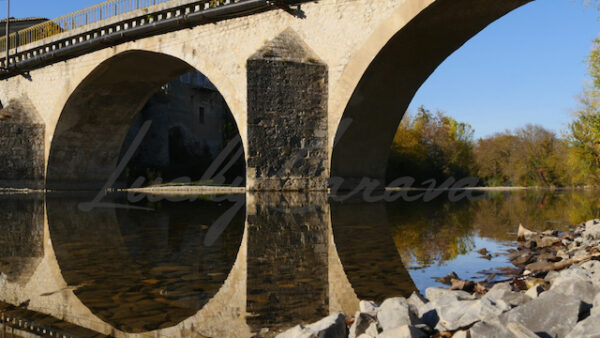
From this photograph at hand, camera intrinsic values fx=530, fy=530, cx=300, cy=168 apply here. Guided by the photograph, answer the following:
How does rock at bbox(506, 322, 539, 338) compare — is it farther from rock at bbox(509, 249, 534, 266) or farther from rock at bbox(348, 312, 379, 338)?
rock at bbox(509, 249, 534, 266)

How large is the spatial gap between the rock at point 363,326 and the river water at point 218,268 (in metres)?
0.44

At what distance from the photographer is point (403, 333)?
6.56 ft

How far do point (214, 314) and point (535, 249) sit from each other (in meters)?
3.45

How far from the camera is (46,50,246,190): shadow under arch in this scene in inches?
703

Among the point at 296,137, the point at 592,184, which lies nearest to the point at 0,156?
the point at 296,137

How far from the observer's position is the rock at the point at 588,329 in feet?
6.02

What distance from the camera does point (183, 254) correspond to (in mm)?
4551

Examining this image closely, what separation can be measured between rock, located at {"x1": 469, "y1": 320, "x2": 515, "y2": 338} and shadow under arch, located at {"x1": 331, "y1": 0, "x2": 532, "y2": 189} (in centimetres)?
931

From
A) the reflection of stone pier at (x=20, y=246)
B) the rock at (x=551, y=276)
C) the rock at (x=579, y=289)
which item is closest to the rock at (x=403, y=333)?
the rock at (x=579, y=289)

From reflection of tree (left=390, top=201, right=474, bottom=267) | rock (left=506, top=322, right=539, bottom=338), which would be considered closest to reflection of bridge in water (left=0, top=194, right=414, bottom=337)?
reflection of tree (left=390, top=201, right=474, bottom=267)

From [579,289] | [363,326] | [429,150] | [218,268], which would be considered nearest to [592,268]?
[579,289]

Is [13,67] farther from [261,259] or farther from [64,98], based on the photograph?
[261,259]

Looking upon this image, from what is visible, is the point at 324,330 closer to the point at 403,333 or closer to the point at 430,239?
the point at 403,333

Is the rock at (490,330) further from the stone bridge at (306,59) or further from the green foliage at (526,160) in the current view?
the green foliage at (526,160)
